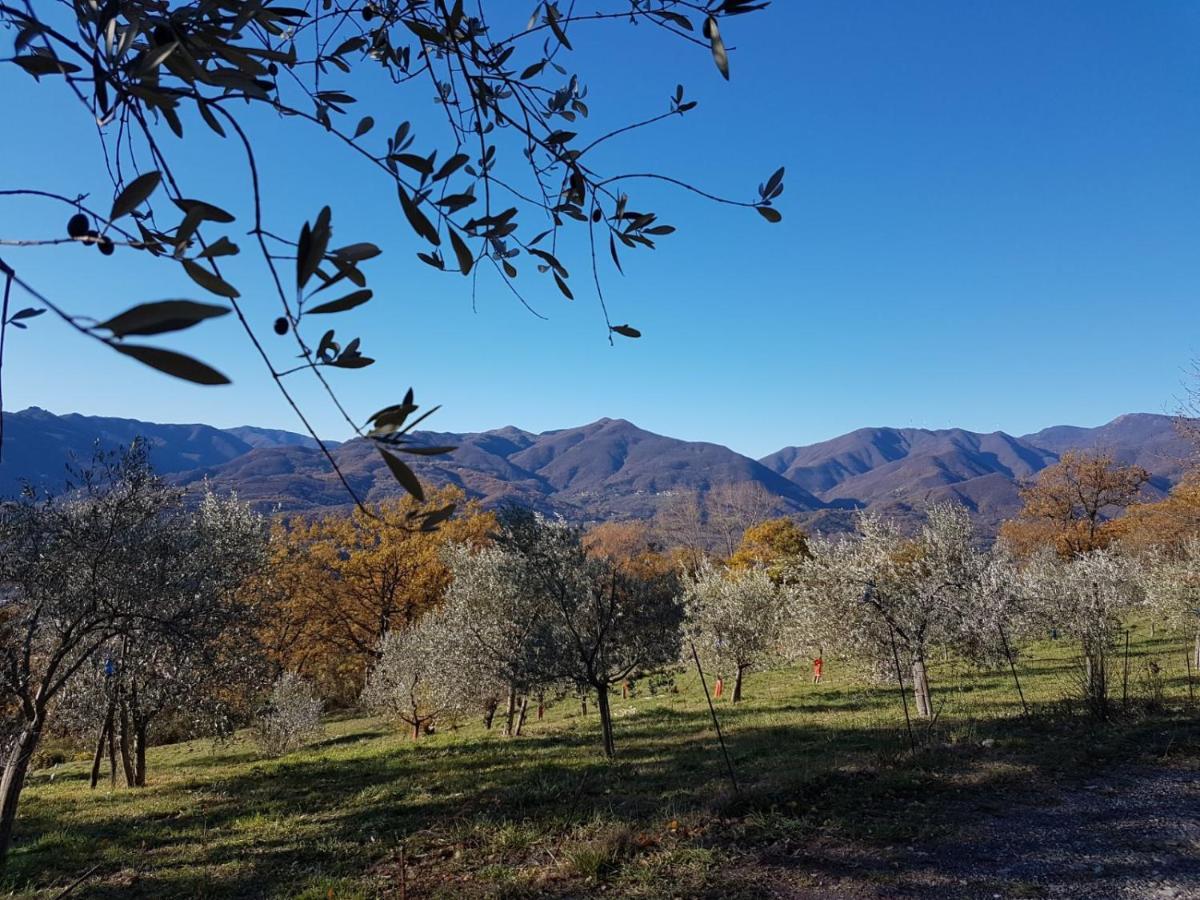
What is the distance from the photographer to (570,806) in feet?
29.3

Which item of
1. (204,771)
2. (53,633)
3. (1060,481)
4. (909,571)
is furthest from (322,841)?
(1060,481)

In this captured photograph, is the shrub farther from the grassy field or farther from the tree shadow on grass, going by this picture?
the tree shadow on grass

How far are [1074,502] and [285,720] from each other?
166 feet

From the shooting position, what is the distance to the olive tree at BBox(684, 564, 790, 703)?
2523 cm

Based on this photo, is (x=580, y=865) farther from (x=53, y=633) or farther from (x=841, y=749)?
(x=53, y=633)

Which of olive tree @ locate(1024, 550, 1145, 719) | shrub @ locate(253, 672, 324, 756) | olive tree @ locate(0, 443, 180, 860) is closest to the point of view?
olive tree @ locate(0, 443, 180, 860)

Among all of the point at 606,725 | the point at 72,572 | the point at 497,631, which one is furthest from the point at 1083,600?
the point at 72,572

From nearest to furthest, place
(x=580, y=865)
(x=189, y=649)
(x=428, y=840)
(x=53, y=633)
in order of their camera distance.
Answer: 1. (x=580, y=865)
2. (x=428, y=840)
3. (x=189, y=649)
4. (x=53, y=633)

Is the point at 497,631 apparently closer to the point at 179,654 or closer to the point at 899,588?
the point at 179,654

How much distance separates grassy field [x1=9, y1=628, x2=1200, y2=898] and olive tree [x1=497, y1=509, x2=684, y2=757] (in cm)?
199

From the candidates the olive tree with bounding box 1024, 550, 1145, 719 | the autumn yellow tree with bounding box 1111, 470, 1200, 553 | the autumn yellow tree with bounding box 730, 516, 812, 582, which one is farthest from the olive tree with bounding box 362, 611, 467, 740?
the autumn yellow tree with bounding box 1111, 470, 1200, 553

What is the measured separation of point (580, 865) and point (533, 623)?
1176cm

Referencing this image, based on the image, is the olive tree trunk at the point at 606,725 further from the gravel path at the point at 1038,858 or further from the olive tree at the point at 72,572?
the gravel path at the point at 1038,858

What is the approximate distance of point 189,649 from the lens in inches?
458
